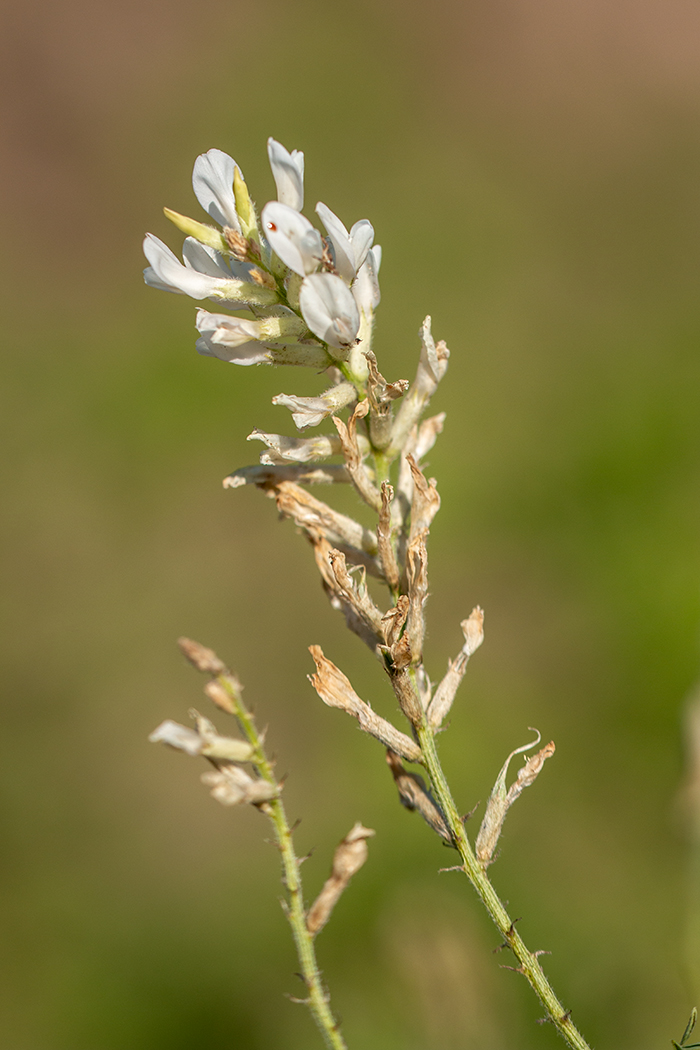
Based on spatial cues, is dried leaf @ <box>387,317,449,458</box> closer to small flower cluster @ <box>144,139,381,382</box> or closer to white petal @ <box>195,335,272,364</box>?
small flower cluster @ <box>144,139,381,382</box>

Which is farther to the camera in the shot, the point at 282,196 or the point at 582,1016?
the point at 582,1016

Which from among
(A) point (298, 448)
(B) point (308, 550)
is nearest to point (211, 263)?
(A) point (298, 448)

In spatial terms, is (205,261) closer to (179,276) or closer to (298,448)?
(179,276)

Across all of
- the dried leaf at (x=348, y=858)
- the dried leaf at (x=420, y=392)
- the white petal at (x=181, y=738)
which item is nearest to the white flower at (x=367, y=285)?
the dried leaf at (x=420, y=392)

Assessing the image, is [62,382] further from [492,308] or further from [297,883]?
[297,883]

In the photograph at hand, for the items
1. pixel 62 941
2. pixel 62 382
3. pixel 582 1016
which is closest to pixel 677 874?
pixel 582 1016

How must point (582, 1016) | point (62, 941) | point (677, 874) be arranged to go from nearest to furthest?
point (582, 1016) < point (677, 874) < point (62, 941)

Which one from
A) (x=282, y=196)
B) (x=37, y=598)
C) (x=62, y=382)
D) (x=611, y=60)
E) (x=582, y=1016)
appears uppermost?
(x=611, y=60)

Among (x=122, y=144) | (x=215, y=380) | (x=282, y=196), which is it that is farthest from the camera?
(x=122, y=144)
